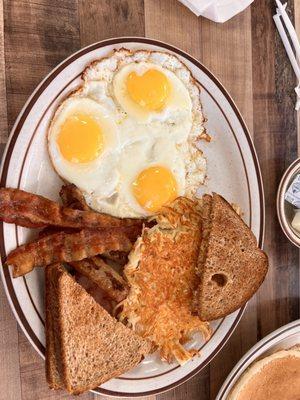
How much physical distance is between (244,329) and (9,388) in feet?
4.16

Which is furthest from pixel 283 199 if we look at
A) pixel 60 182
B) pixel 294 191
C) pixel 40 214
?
pixel 40 214

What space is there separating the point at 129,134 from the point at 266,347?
131cm

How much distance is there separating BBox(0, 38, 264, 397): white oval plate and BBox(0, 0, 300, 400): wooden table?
0.14 meters

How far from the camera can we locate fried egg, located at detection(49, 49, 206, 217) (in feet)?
8.09

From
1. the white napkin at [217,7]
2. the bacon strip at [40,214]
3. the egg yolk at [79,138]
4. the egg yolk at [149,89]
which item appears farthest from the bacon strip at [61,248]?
the white napkin at [217,7]

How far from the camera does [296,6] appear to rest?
320 cm

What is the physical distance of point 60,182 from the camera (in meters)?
2.52

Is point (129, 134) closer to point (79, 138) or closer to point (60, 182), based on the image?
point (79, 138)

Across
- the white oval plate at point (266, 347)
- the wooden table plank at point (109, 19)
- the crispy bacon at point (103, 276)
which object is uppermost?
the wooden table plank at point (109, 19)

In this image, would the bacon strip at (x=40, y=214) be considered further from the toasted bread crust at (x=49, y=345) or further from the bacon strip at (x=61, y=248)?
the toasted bread crust at (x=49, y=345)

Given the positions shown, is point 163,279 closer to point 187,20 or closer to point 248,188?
point 248,188

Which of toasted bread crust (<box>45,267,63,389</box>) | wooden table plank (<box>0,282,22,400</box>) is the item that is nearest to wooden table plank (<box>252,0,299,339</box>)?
toasted bread crust (<box>45,267,63,389</box>)

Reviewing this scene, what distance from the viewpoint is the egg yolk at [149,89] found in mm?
2547

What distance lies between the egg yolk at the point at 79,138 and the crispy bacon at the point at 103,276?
0.44 m
